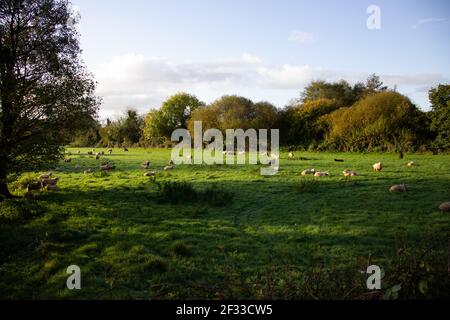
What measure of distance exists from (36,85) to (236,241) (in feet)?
39.5

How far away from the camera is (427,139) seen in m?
37.3

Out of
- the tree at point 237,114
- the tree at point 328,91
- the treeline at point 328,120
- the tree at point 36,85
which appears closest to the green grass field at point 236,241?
the tree at point 36,85

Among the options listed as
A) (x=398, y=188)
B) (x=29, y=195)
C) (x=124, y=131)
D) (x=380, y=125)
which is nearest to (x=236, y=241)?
(x=398, y=188)

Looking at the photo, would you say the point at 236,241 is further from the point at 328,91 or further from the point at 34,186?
the point at 328,91

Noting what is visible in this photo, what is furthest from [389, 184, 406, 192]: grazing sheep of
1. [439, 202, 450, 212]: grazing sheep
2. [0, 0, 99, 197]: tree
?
[0, 0, 99, 197]: tree

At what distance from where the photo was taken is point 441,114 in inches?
1367

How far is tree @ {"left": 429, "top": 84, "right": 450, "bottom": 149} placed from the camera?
1352 inches

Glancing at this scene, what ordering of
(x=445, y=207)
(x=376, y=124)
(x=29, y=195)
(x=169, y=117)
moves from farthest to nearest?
(x=169, y=117), (x=376, y=124), (x=29, y=195), (x=445, y=207)

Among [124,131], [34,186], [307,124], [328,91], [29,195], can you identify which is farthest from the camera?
[124,131]

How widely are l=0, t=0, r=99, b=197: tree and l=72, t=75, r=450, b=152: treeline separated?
2019 millimetres

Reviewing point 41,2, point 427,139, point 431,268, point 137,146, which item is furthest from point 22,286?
point 137,146

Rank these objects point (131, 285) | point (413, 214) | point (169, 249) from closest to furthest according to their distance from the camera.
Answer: point (131, 285)
point (169, 249)
point (413, 214)

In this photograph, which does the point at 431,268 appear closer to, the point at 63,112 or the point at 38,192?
the point at 63,112

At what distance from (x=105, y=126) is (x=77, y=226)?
73.2 metres
